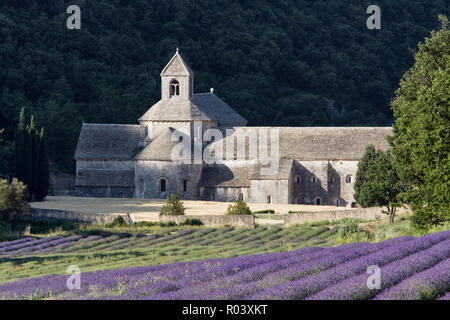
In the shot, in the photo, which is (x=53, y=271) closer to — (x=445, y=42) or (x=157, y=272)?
(x=157, y=272)

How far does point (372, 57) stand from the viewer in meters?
131

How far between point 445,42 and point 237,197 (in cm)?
2802

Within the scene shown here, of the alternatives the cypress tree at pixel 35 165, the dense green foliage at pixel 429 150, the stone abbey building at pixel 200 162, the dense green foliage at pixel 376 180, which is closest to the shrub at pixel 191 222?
the dense green foliage at pixel 376 180

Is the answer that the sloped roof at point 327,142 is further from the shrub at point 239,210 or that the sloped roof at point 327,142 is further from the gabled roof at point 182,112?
the shrub at point 239,210

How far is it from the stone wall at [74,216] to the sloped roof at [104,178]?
42.4 ft

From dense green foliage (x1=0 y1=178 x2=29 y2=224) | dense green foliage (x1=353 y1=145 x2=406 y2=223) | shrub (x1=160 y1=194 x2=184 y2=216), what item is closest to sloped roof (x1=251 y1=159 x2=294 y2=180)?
dense green foliage (x1=353 y1=145 x2=406 y2=223)

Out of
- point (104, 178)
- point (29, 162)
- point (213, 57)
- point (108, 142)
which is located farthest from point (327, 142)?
point (213, 57)

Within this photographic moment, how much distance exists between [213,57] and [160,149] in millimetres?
47750

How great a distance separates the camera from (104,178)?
79500mm

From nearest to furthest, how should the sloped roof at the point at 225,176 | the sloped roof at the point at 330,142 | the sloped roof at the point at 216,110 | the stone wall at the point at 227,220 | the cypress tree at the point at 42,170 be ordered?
the stone wall at the point at 227,220 → the cypress tree at the point at 42,170 → the sloped roof at the point at 225,176 → the sloped roof at the point at 330,142 → the sloped roof at the point at 216,110

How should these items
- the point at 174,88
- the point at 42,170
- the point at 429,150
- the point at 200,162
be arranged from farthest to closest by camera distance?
1. the point at 174,88
2. the point at 200,162
3. the point at 42,170
4. the point at 429,150

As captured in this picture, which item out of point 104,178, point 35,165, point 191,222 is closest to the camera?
point 191,222

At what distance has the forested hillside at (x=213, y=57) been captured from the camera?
101 metres

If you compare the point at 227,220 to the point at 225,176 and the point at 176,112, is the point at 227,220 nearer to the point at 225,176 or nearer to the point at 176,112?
the point at 225,176
